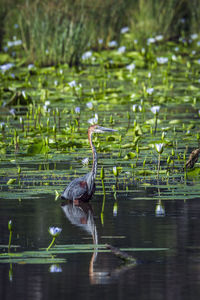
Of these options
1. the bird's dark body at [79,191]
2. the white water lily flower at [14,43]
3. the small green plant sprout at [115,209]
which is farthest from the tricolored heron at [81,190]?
the white water lily flower at [14,43]

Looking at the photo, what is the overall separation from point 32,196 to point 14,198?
190 millimetres

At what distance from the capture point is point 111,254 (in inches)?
247

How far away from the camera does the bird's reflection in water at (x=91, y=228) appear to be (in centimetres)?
570

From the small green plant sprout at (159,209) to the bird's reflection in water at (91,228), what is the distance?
53cm

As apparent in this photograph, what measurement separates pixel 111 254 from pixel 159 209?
5.05 feet

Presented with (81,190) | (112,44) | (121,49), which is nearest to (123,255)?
(81,190)

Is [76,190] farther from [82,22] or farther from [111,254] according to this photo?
[82,22]

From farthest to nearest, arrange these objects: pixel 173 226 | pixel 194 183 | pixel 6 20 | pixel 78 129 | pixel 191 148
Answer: pixel 6 20
pixel 78 129
pixel 191 148
pixel 194 183
pixel 173 226

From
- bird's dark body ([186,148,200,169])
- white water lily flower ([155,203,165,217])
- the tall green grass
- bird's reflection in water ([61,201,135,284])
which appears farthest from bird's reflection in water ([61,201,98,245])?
the tall green grass

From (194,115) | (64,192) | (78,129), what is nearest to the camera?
(64,192)

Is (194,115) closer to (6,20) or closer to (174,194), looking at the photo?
(174,194)

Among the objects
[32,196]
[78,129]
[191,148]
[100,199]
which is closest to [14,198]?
[32,196]

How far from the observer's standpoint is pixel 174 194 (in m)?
8.23

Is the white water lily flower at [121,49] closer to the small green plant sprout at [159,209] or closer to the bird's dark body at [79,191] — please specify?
the bird's dark body at [79,191]
